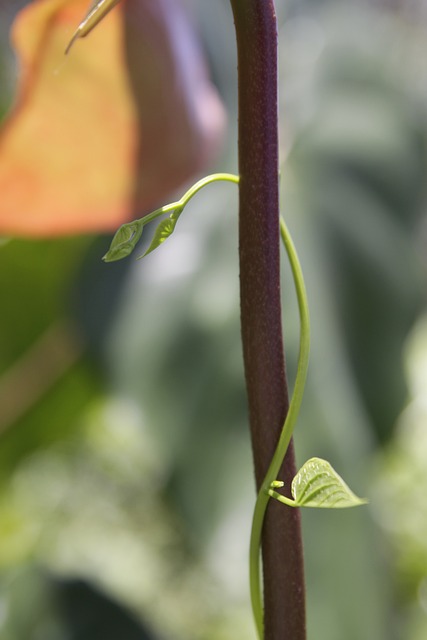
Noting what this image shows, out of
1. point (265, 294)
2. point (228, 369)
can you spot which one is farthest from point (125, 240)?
point (228, 369)

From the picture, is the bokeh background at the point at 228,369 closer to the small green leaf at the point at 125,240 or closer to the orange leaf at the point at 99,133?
the orange leaf at the point at 99,133

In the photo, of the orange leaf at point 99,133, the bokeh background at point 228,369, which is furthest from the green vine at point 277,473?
the bokeh background at point 228,369

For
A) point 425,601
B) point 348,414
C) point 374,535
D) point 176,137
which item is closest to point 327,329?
point 348,414

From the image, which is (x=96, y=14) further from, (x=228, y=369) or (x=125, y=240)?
(x=228, y=369)

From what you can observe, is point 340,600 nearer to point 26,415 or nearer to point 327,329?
point 327,329

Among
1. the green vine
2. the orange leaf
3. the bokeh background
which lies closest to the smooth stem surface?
the green vine
